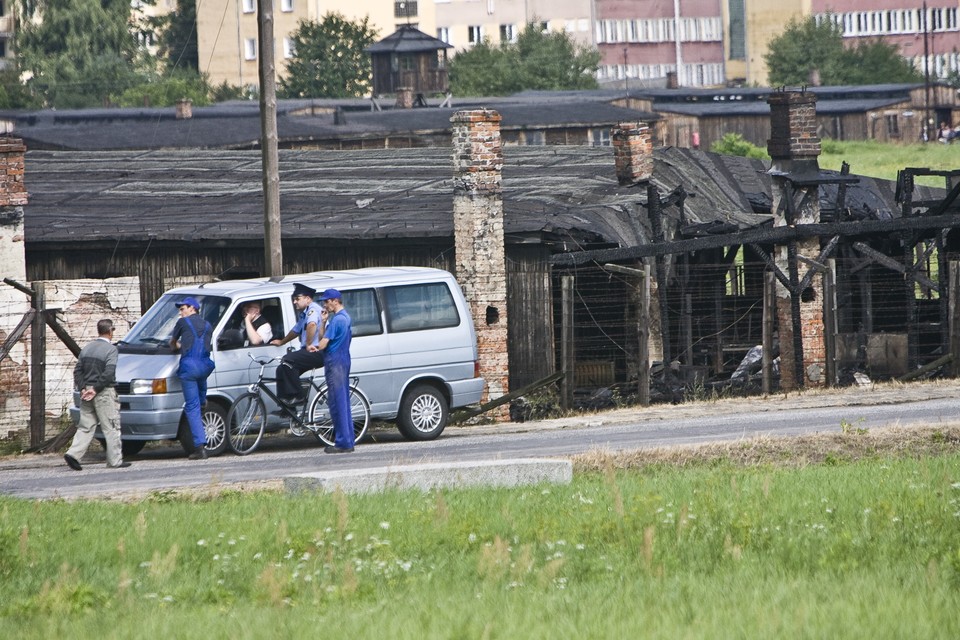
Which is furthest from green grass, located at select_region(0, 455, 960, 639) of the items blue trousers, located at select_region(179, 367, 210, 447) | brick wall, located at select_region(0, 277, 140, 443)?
brick wall, located at select_region(0, 277, 140, 443)

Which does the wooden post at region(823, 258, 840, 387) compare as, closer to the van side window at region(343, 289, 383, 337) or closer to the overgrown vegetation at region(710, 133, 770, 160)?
the van side window at region(343, 289, 383, 337)

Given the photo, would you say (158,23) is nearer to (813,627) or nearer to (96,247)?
(96,247)

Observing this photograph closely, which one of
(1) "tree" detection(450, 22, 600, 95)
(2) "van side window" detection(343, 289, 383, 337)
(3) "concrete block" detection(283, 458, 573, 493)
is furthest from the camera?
(1) "tree" detection(450, 22, 600, 95)

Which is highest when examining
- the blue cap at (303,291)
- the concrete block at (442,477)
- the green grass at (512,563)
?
the blue cap at (303,291)

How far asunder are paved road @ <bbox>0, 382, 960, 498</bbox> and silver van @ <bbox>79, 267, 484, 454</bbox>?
0.44m

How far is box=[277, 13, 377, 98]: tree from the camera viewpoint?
8669cm

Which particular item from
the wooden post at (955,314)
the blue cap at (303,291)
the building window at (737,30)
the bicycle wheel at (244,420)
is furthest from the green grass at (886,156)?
the bicycle wheel at (244,420)

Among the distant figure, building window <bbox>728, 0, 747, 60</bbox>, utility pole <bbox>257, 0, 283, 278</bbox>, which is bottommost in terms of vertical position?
utility pole <bbox>257, 0, 283, 278</bbox>

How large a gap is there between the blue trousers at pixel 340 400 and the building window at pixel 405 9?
299ft

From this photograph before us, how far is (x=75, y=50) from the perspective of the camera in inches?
3561

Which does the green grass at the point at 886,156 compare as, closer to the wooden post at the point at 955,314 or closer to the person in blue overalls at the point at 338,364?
the wooden post at the point at 955,314

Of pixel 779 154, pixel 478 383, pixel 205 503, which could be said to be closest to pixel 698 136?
pixel 779 154

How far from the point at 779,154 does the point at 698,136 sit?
5248 centimetres

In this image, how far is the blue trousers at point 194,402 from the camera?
52.4ft
